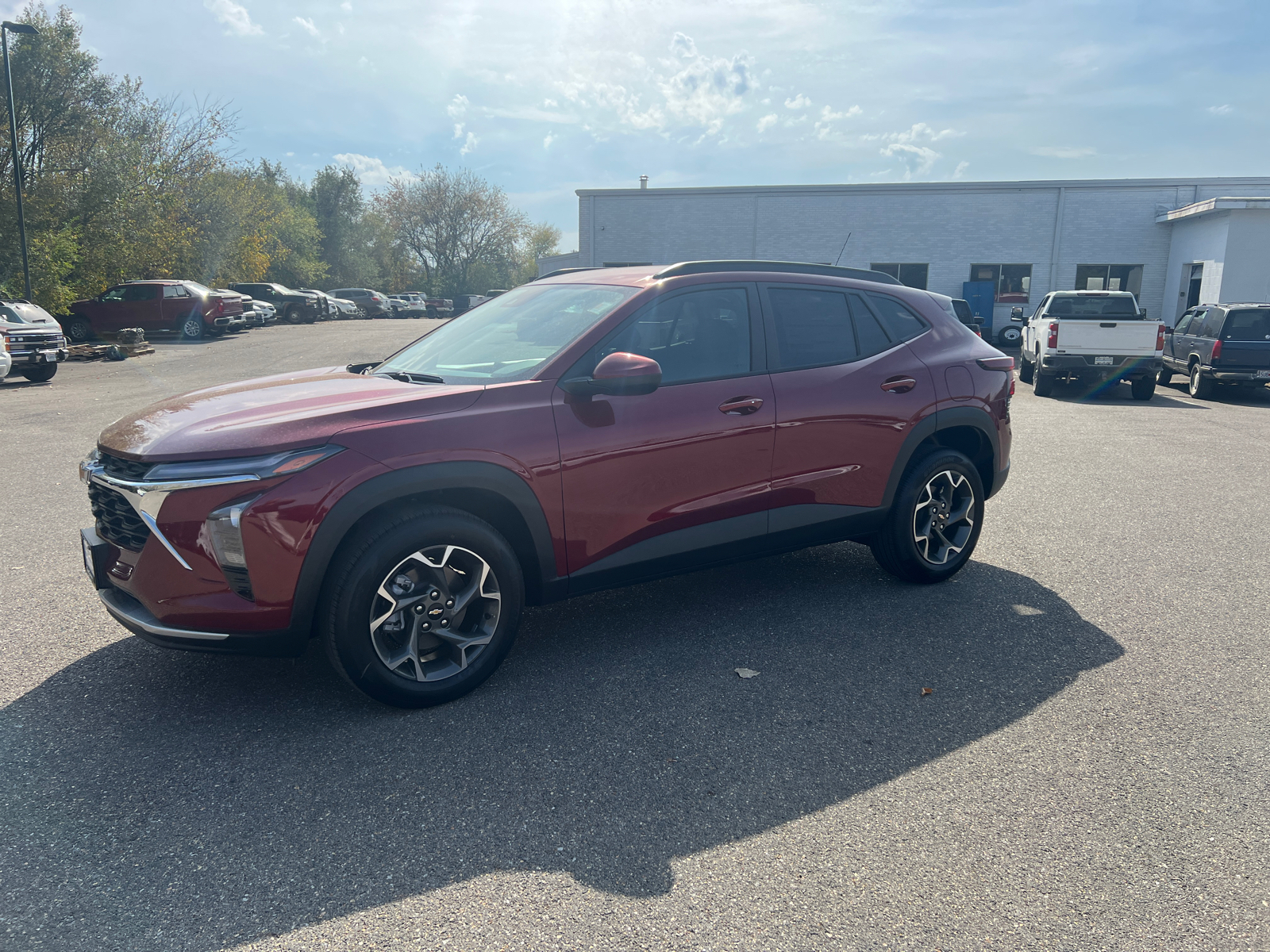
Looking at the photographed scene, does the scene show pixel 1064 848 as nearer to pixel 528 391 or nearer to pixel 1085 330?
pixel 528 391

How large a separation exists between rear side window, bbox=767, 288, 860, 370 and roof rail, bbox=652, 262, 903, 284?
0.14m

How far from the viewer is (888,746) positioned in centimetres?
333

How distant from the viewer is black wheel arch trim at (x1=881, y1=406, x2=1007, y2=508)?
15.9 ft

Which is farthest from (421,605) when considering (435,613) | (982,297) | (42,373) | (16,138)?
(982,297)

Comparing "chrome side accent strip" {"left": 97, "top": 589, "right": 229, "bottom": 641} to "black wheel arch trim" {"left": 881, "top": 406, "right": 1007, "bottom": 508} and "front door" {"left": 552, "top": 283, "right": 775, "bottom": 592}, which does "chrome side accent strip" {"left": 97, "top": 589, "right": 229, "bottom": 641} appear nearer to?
"front door" {"left": 552, "top": 283, "right": 775, "bottom": 592}

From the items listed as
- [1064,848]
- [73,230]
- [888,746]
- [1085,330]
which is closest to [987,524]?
[888,746]

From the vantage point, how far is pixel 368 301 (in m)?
51.4

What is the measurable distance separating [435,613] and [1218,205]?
2817cm

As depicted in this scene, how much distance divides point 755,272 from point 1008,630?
7.22ft

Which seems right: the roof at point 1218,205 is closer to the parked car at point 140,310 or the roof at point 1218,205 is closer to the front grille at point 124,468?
the front grille at point 124,468

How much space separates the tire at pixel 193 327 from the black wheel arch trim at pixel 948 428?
27453 millimetres

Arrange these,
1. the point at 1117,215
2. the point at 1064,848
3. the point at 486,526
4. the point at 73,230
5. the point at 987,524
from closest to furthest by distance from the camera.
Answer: the point at 1064,848
the point at 486,526
the point at 987,524
the point at 73,230
the point at 1117,215

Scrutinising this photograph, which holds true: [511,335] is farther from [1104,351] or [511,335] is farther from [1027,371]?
[1027,371]

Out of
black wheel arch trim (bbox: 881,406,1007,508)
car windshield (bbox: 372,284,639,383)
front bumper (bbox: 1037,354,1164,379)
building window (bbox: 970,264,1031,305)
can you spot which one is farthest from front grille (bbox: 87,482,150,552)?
building window (bbox: 970,264,1031,305)
